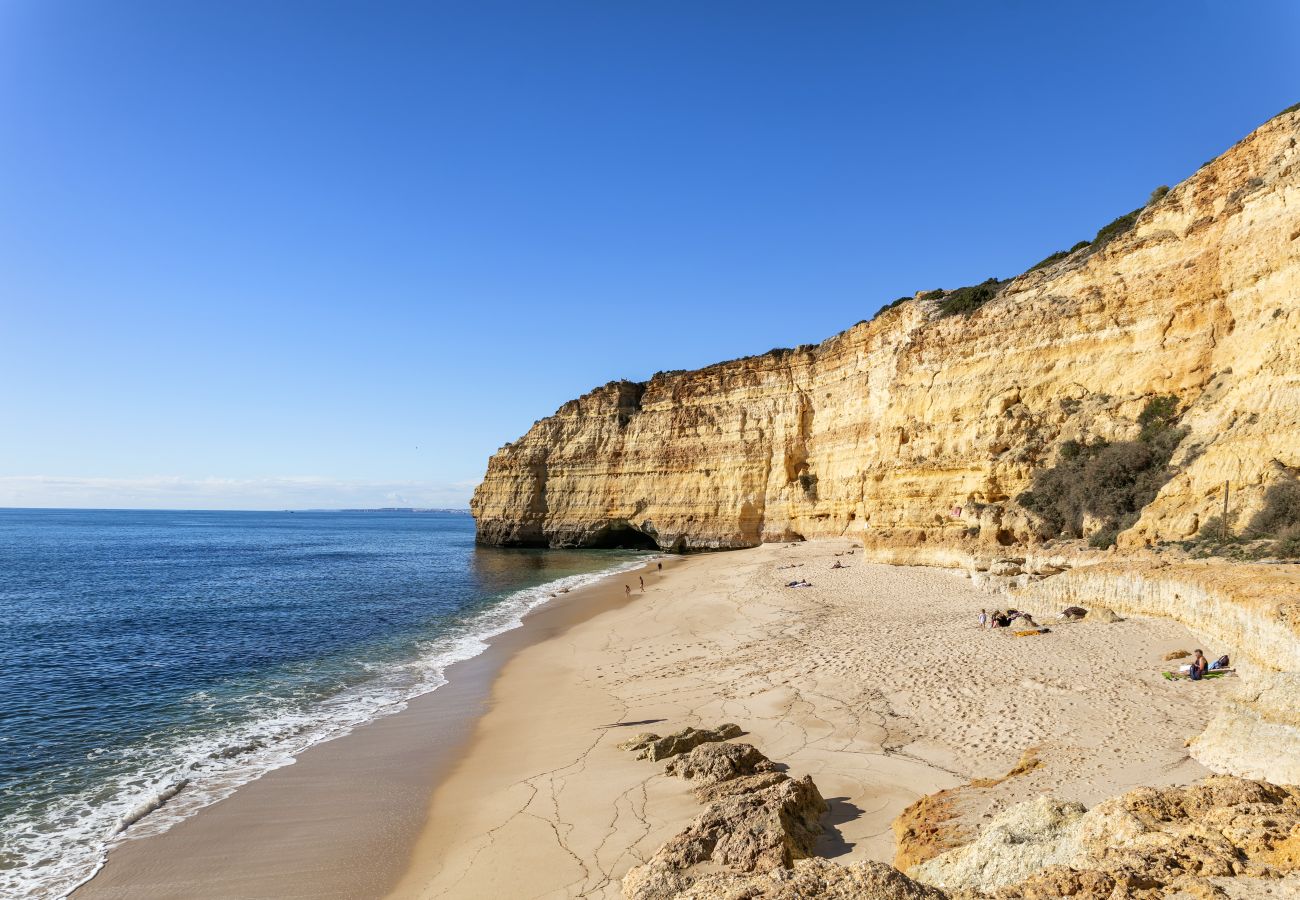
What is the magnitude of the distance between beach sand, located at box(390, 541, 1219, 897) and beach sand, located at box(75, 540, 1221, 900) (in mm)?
39

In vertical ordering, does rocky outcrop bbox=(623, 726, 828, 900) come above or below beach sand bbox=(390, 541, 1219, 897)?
above

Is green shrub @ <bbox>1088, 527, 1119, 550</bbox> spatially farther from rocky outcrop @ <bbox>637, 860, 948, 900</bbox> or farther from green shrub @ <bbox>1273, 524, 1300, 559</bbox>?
rocky outcrop @ <bbox>637, 860, 948, 900</bbox>

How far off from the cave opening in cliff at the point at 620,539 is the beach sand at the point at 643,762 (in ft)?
133

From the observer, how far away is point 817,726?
33.4ft

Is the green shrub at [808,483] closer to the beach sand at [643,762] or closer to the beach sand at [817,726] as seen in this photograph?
the beach sand at [817,726]

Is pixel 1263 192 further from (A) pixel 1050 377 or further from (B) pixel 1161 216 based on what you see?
(A) pixel 1050 377

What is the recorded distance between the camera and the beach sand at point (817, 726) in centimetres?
711

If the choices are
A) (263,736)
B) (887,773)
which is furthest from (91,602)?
(887,773)

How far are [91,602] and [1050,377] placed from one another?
37.9m

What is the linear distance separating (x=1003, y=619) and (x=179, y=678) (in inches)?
723

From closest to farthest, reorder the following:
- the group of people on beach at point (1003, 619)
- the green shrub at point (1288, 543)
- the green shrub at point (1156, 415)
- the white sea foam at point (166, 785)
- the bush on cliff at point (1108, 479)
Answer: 1. the white sea foam at point (166, 785)
2. the green shrub at point (1288, 543)
3. the group of people on beach at point (1003, 619)
4. the bush on cliff at point (1108, 479)
5. the green shrub at point (1156, 415)

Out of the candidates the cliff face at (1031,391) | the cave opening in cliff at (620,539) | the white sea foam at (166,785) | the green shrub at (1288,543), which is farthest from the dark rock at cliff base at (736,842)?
the cave opening in cliff at (620,539)

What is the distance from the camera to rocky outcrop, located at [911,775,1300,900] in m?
3.41

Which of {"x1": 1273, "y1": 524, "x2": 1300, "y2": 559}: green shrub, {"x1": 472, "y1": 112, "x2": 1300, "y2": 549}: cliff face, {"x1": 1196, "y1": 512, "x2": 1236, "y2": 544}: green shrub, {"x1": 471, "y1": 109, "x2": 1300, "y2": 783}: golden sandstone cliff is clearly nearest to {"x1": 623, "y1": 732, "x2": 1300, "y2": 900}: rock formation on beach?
{"x1": 471, "y1": 109, "x2": 1300, "y2": 783}: golden sandstone cliff
